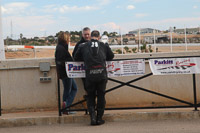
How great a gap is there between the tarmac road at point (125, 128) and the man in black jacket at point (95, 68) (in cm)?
29

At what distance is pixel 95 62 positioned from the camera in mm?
6172

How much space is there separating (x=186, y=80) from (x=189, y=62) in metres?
1.29

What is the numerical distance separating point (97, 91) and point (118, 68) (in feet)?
2.23

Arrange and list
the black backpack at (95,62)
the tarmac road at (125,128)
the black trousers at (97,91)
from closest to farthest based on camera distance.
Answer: the tarmac road at (125,128)
the black backpack at (95,62)
the black trousers at (97,91)

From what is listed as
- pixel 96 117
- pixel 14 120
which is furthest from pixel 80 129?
pixel 14 120

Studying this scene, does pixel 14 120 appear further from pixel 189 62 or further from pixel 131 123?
pixel 189 62

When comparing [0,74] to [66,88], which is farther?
[0,74]

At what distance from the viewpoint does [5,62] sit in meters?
7.62

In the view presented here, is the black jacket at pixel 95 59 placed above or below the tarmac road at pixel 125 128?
above

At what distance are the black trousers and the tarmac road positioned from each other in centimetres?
44

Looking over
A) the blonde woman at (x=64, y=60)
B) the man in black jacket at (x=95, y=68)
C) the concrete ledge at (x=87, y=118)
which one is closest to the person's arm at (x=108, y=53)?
the man in black jacket at (x=95, y=68)

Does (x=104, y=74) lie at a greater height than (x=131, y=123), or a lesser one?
greater

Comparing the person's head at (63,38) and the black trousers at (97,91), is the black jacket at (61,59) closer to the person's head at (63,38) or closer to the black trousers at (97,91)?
the person's head at (63,38)

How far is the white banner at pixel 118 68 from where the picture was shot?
21.6 feet
